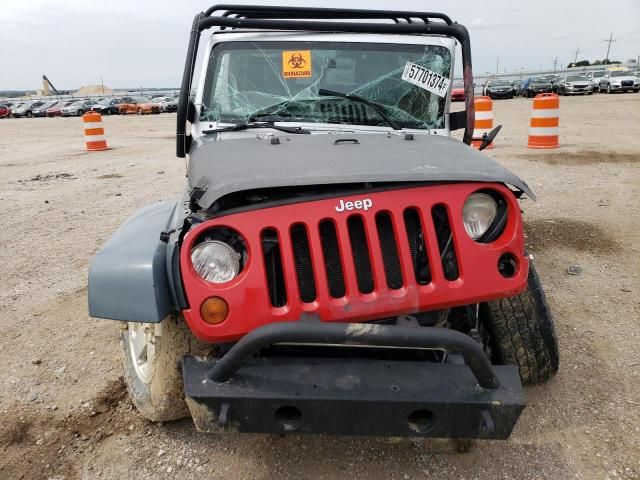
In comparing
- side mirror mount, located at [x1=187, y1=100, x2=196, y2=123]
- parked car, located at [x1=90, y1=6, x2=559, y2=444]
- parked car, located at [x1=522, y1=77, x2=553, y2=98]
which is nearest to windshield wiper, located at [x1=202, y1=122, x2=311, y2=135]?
side mirror mount, located at [x1=187, y1=100, x2=196, y2=123]

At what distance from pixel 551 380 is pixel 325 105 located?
6.86 ft

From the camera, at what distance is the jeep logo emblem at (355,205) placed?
1999mm

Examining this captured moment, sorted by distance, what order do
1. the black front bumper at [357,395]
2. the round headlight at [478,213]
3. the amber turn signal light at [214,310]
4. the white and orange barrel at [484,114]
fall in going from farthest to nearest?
the white and orange barrel at [484,114]
the round headlight at [478,213]
the amber turn signal light at [214,310]
the black front bumper at [357,395]

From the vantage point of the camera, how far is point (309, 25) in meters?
3.13

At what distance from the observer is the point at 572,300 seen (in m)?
3.95

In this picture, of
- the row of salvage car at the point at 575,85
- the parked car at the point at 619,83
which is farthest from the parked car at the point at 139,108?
the parked car at the point at 619,83

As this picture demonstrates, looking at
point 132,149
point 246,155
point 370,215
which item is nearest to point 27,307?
point 246,155

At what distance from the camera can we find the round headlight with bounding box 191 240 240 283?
1974 mm

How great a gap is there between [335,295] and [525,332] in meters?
1.10

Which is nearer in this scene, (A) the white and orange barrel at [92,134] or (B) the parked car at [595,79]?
(A) the white and orange barrel at [92,134]

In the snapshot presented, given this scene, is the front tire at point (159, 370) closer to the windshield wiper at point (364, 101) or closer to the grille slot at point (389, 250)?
the grille slot at point (389, 250)

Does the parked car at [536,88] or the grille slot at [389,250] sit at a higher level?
the grille slot at [389,250]

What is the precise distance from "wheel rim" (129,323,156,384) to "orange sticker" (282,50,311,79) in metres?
1.81

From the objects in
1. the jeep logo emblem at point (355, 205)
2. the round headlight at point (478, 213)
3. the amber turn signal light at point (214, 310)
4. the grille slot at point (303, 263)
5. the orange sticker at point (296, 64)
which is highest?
the orange sticker at point (296, 64)
